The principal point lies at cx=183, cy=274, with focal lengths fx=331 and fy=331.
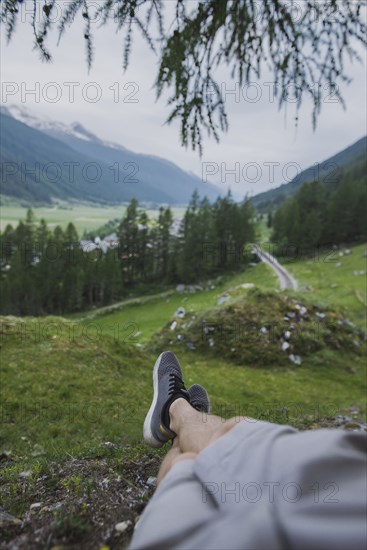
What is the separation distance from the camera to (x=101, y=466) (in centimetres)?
412

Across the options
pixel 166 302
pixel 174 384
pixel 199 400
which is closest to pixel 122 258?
pixel 166 302

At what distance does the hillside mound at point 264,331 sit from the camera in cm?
1648

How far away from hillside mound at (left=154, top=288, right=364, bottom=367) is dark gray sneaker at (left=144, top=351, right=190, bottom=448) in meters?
11.9

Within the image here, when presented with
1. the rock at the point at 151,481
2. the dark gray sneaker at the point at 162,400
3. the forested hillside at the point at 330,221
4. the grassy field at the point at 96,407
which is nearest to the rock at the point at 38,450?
the grassy field at the point at 96,407

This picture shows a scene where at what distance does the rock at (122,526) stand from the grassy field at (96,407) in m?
0.03

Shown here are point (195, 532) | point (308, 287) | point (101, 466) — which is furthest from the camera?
point (308, 287)

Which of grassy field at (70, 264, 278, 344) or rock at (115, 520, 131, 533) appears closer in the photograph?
rock at (115, 520, 131, 533)

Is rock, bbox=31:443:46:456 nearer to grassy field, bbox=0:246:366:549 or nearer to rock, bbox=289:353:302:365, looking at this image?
grassy field, bbox=0:246:366:549

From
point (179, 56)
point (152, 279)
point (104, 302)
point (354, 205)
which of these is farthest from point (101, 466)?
point (354, 205)

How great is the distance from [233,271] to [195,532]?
65166mm

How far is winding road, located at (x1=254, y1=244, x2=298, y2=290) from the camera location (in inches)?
1839

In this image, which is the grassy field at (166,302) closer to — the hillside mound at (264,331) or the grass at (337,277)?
the grass at (337,277)

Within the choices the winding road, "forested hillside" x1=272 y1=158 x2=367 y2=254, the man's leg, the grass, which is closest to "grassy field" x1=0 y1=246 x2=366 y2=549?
the man's leg

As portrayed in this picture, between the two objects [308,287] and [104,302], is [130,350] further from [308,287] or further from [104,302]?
[104,302]
